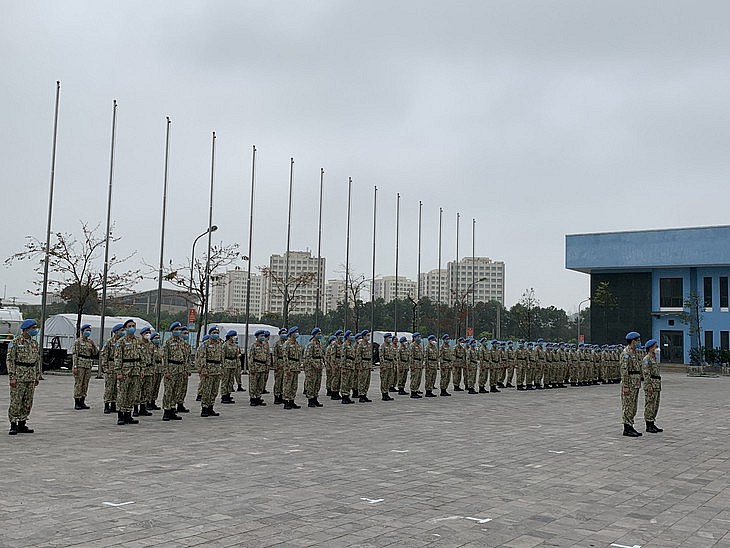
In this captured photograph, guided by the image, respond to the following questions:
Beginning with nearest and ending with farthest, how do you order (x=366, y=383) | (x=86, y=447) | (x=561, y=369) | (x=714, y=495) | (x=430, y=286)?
(x=714, y=495) → (x=86, y=447) → (x=366, y=383) → (x=561, y=369) → (x=430, y=286)

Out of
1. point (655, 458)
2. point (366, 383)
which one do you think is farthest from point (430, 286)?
point (655, 458)

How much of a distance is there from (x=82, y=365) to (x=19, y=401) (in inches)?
154

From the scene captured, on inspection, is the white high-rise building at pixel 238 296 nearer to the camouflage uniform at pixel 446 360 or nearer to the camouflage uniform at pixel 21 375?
the camouflage uniform at pixel 446 360

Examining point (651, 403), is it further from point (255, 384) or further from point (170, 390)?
point (170, 390)

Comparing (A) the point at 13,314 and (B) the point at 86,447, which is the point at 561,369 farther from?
(A) the point at 13,314

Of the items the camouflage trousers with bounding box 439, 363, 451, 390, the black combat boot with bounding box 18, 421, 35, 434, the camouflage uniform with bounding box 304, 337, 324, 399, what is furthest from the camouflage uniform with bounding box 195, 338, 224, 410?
the camouflage trousers with bounding box 439, 363, 451, 390

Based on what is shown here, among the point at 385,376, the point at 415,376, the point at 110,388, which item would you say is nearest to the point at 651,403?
the point at 385,376

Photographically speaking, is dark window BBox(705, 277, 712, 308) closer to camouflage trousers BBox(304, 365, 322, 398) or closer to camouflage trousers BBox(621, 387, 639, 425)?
camouflage trousers BBox(304, 365, 322, 398)

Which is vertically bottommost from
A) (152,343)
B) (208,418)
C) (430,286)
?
(208,418)

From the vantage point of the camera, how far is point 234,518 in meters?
5.73

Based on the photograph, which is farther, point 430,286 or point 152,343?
point 430,286

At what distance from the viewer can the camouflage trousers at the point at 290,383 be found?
14.7m

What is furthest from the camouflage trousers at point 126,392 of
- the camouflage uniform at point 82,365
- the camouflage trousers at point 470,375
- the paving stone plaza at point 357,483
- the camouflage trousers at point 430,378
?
the camouflage trousers at point 470,375

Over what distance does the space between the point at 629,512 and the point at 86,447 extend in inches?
259
